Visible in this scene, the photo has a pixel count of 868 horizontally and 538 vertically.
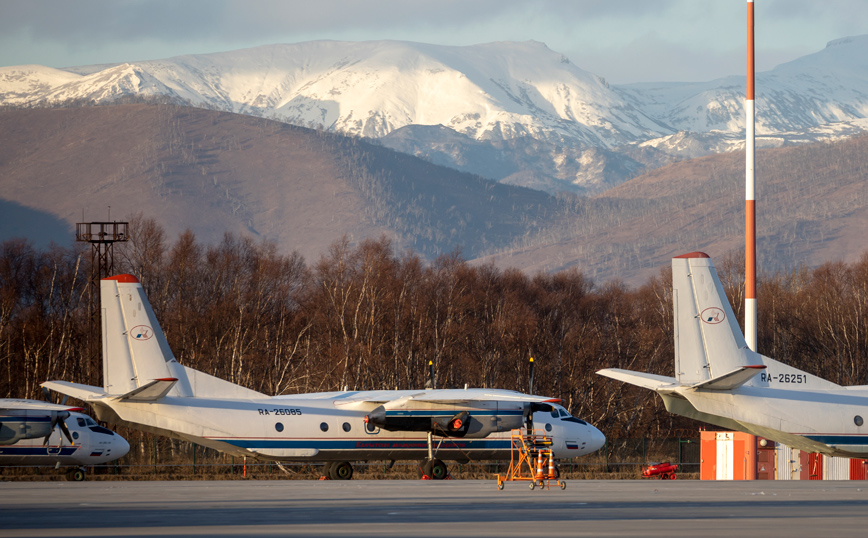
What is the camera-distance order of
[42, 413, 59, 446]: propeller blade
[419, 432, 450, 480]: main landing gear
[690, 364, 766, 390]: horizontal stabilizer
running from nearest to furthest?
[690, 364, 766, 390]: horizontal stabilizer < [42, 413, 59, 446]: propeller blade < [419, 432, 450, 480]: main landing gear

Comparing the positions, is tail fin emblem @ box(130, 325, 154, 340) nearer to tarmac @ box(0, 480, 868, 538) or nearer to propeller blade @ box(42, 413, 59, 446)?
propeller blade @ box(42, 413, 59, 446)

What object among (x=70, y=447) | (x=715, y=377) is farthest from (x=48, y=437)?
(x=715, y=377)

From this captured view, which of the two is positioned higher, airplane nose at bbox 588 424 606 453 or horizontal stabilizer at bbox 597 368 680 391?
horizontal stabilizer at bbox 597 368 680 391

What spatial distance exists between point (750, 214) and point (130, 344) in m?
24.1

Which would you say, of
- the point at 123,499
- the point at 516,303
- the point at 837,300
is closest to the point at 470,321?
the point at 516,303

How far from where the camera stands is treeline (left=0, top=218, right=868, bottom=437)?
69.4 meters

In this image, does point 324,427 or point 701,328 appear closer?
point 701,328

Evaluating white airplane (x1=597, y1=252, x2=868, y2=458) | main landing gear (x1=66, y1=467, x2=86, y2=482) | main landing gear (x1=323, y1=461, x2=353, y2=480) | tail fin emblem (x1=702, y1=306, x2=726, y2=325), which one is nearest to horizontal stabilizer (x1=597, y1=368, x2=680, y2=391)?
white airplane (x1=597, y1=252, x2=868, y2=458)

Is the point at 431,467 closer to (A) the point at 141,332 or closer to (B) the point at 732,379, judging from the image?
(A) the point at 141,332

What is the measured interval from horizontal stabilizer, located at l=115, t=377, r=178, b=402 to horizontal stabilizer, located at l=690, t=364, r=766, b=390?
15688mm

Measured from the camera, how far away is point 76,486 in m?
32.6

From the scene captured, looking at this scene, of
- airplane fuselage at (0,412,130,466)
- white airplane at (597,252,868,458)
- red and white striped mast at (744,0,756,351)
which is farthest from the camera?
red and white striped mast at (744,0,756,351)

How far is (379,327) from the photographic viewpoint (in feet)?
238

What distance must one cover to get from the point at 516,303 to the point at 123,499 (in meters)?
60.5
